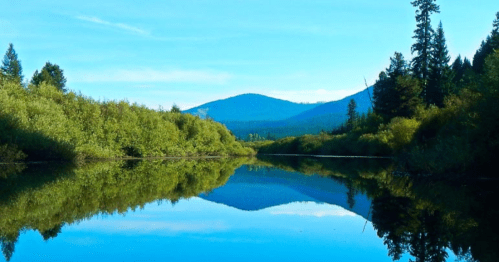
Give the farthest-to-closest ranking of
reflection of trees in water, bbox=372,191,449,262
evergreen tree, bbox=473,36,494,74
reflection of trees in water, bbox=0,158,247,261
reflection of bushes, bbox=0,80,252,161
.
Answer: evergreen tree, bbox=473,36,494,74 → reflection of bushes, bbox=0,80,252,161 → reflection of trees in water, bbox=0,158,247,261 → reflection of trees in water, bbox=372,191,449,262

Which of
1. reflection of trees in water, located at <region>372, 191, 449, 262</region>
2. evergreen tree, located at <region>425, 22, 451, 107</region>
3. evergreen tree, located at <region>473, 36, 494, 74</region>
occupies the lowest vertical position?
reflection of trees in water, located at <region>372, 191, 449, 262</region>

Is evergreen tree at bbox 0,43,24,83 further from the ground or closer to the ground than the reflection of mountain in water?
further from the ground

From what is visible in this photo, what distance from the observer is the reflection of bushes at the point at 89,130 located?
4062 cm

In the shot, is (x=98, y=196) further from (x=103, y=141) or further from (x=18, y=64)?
(x=18, y=64)

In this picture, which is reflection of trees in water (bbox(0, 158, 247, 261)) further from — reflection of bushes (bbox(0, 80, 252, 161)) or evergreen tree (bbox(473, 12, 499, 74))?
evergreen tree (bbox(473, 12, 499, 74))

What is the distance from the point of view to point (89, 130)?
58.2m

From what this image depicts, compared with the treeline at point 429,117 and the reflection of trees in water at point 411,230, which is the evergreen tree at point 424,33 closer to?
the treeline at point 429,117

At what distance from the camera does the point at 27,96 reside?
167 feet

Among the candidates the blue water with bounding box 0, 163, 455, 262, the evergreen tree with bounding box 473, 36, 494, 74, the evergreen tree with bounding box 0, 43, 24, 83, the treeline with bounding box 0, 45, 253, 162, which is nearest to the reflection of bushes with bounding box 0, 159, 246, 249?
the blue water with bounding box 0, 163, 455, 262

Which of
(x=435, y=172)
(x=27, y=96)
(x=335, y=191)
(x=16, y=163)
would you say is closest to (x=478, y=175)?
(x=435, y=172)

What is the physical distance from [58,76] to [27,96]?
2353 inches

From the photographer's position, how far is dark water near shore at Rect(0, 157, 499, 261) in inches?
379

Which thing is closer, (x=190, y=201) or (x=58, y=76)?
(x=190, y=201)

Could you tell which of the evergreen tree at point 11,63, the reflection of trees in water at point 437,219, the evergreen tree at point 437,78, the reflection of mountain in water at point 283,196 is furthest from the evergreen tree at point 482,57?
the evergreen tree at point 11,63
